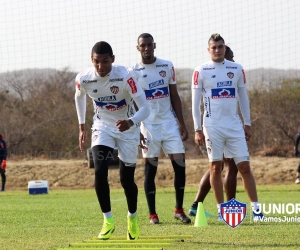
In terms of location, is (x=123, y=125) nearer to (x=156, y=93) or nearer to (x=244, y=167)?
(x=156, y=93)

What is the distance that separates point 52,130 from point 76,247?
1126 inches

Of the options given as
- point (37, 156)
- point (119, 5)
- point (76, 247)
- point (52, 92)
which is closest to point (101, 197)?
point (76, 247)

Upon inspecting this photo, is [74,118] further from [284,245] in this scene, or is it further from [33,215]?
[284,245]

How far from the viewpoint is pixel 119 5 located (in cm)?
1814

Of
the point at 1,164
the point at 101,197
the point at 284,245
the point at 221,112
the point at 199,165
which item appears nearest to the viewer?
the point at 284,245

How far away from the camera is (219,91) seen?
33.4ft

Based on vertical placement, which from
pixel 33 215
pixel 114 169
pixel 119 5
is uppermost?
pixel 119 5

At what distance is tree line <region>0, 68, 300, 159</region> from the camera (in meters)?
34.3

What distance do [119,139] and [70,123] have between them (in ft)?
90.2

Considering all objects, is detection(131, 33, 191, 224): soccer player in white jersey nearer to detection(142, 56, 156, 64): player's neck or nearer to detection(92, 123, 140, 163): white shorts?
detection(142, 56, 156, 64): player's neck

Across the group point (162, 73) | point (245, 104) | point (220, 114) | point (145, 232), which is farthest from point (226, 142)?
point (145, 232)

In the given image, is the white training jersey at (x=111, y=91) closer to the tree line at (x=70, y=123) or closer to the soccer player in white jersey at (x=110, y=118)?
the soccer player in white jersey at (x=110, y=118)

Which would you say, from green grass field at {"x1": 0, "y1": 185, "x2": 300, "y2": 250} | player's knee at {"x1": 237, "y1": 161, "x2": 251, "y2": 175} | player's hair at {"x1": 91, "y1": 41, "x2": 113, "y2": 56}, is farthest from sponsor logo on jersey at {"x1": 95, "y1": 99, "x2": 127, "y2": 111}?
player's knee at {"x1": 237, "y1": 161, "x2": 251, "y2": 175}

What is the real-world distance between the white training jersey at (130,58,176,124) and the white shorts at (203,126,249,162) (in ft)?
2.35
